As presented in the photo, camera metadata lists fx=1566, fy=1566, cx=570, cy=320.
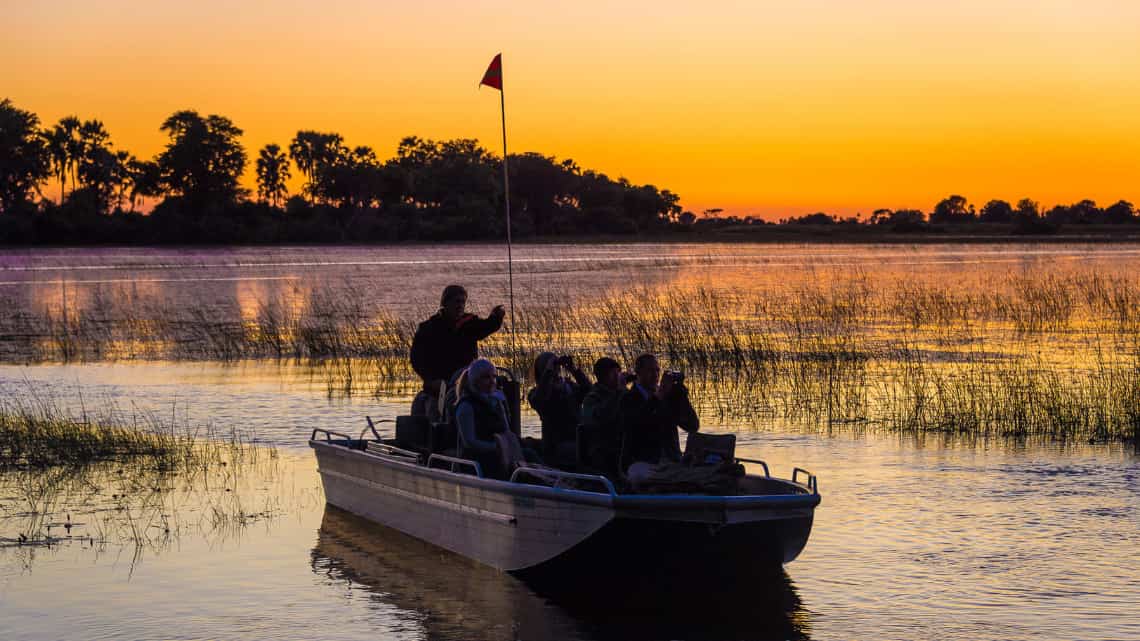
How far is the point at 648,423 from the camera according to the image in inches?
459

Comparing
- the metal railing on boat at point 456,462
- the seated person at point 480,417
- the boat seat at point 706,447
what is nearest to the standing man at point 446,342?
the metal railing on boat at point 456,462

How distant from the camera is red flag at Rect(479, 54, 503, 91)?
16828mm

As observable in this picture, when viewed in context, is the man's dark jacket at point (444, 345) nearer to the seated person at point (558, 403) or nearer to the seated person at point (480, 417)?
the seated person at point (558, 403)

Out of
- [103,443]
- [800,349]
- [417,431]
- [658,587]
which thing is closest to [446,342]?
[417,431]

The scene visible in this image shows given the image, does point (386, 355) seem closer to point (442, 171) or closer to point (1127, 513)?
point (1127, 513)

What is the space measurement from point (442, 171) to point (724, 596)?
174 metres

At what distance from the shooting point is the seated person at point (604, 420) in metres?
11.8

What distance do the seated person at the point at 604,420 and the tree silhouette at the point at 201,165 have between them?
15531 centimetres

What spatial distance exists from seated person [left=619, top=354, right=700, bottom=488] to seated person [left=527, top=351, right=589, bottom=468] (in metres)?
1.03

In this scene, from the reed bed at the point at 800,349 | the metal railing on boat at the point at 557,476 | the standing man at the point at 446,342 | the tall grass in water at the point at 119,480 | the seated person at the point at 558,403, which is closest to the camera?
the metal railing on boat at the point at 557,476

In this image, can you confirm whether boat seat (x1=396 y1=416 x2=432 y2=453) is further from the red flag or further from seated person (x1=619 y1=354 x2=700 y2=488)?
the red flag

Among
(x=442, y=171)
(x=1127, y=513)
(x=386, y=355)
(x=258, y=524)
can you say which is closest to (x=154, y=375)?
(x=386, y=355)

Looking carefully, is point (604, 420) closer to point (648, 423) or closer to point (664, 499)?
point (648, 423)

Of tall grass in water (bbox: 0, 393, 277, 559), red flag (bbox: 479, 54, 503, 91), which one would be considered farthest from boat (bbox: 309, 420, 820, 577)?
red flag (bbox: 479, 54, 503, 91)
